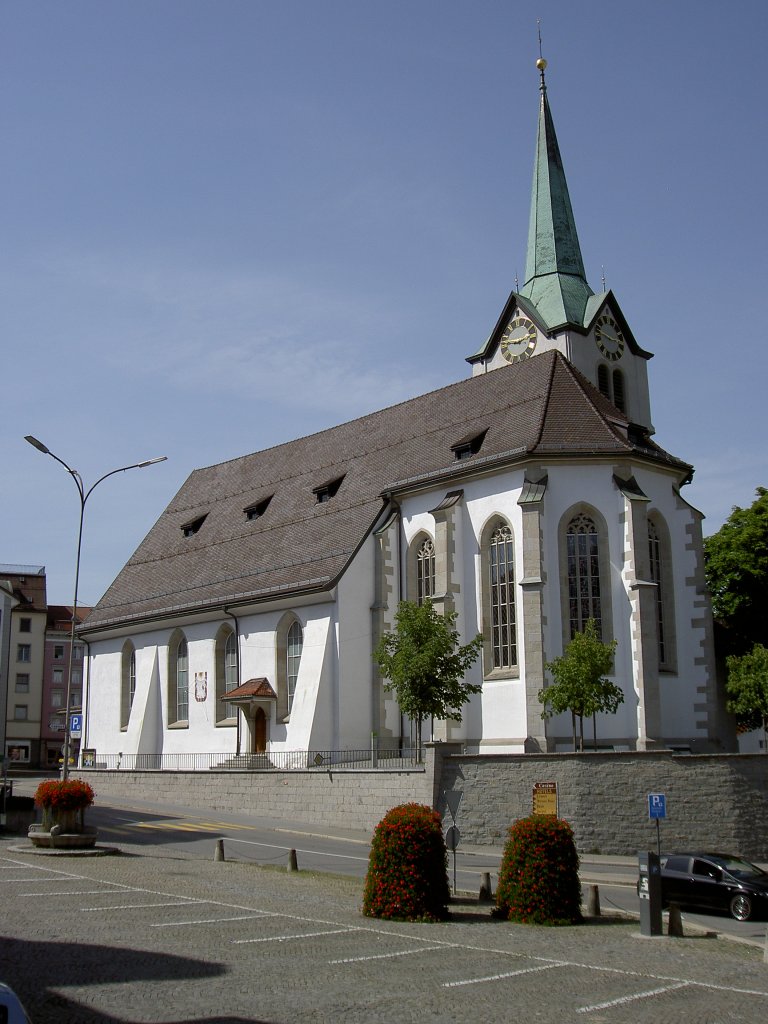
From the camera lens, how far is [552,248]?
1966 inches

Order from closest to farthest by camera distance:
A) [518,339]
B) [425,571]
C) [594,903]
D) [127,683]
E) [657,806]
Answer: [594,903] < [657,806] < [425,571] < [127,683] < [518,339]

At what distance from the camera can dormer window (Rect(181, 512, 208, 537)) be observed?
159 ft

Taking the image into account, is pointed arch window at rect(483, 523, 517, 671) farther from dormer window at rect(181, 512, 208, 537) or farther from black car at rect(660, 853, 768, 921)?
dormer window at rect(181, 512, 208, 537)

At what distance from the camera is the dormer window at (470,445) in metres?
35.5

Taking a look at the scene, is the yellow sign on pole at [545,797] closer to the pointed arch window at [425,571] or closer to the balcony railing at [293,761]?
the balcony railing at [293,761]

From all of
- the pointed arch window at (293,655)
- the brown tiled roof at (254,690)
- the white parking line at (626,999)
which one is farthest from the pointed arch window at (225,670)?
the white parking line at (626,999)

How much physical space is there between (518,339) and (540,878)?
115ft

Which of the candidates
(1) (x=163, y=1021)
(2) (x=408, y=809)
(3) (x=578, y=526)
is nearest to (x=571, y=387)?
(3) (x=578, y=526)

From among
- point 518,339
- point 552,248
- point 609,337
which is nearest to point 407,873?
point 518,339

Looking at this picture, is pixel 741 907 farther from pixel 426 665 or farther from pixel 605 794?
pixel 426 665

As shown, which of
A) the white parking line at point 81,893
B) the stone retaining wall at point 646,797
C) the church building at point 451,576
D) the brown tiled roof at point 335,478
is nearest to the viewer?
the white parking line at point 81,893

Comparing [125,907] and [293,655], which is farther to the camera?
[293,655]

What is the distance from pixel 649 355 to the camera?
49.1 m

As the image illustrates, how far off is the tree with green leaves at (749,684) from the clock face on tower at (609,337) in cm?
1593
